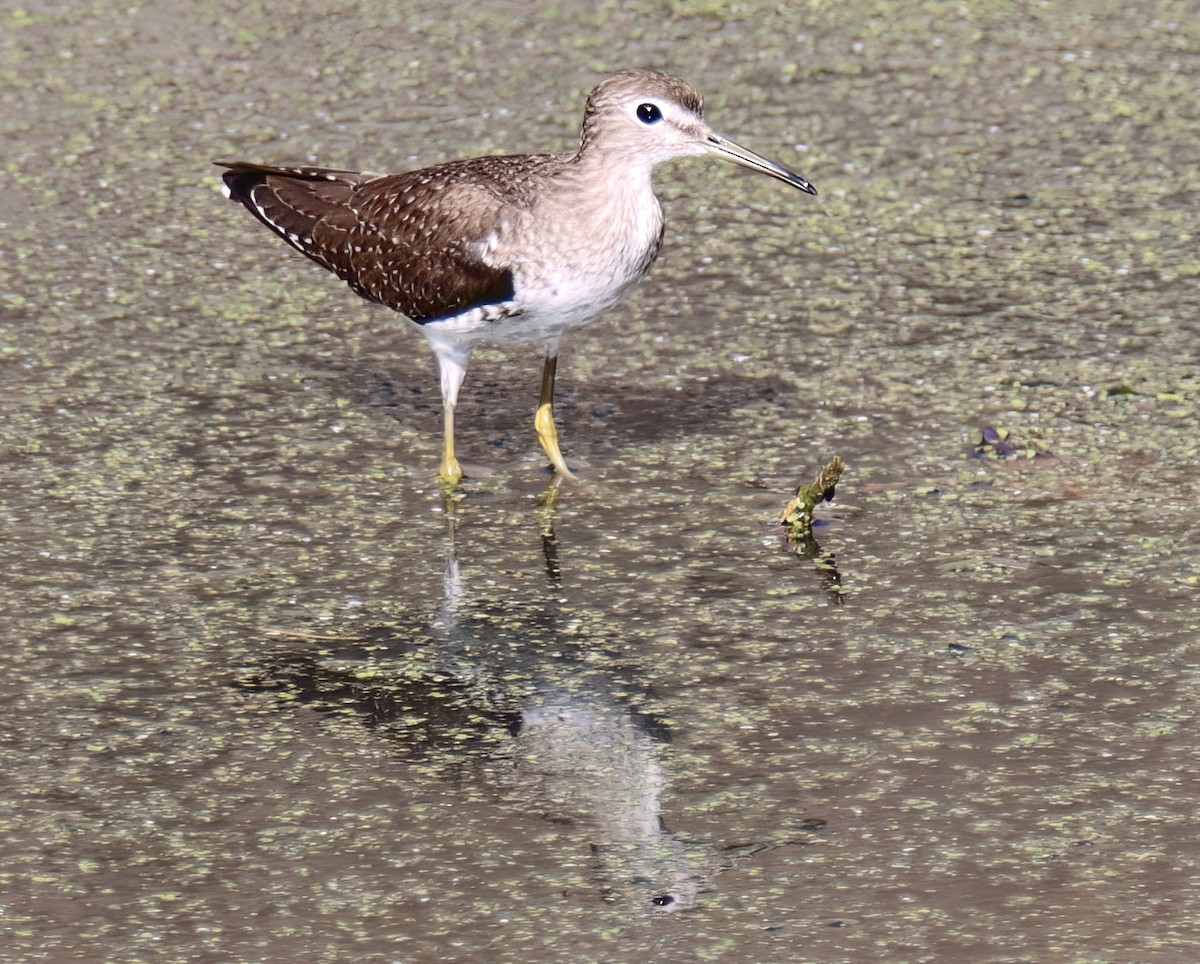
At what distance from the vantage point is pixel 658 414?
748 cm

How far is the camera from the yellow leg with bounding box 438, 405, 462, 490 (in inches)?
270

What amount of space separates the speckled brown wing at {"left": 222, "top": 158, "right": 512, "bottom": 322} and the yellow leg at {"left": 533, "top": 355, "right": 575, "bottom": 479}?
Result: 47 centimetres

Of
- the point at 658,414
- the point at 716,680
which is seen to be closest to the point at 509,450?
the point at 658,414

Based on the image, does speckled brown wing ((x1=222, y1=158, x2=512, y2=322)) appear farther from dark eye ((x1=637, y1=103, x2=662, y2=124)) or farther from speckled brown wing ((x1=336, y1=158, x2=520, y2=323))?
dark eye ((x1=637, y1=103, x2=662, y2=124))

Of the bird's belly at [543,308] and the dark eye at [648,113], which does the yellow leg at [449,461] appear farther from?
the dark eye at [648,113]

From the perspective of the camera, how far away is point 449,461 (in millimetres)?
6930

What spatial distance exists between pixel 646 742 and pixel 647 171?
218 cm

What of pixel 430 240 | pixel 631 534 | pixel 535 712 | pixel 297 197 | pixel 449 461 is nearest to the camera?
pixel 535 712

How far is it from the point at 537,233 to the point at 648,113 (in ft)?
1.91

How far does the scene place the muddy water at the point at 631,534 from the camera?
15.6 feet

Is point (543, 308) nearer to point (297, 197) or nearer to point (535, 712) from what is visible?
point (297, 197)

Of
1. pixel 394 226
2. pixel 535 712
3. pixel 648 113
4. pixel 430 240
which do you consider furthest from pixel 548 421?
pixel 535 712

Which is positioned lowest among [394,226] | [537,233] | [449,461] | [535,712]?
[535,712]

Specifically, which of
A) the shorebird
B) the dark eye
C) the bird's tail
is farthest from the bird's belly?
the bird's tail
